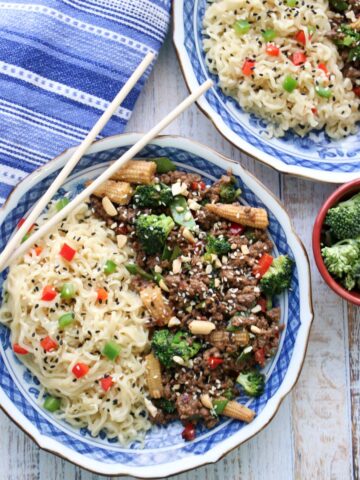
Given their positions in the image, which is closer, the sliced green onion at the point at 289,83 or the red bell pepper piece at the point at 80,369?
the red bell pepper piece at the point at 80,369

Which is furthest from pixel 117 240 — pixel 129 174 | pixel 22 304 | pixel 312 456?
pixel 312 456

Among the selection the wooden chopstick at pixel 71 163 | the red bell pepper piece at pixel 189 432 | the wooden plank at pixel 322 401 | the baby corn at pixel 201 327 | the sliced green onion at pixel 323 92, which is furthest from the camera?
the wooden plank at pixel 322 401

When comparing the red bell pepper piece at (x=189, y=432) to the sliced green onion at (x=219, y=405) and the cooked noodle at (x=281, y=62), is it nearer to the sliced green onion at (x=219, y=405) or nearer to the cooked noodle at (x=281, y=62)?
the sliced green onion at (x=219, y=405)

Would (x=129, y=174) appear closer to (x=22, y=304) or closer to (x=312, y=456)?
(x=22, y=304)

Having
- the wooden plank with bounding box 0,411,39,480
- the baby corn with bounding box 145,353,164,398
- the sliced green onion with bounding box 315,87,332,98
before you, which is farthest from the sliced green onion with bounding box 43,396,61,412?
the sliced green onion with bounding box 315,87,332,98

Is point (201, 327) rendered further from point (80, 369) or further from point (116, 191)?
point (116, 191)

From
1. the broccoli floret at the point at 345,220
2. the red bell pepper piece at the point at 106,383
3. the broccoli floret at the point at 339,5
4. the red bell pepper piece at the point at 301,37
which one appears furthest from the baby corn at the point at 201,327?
the broccoli floret at the point at 339,5

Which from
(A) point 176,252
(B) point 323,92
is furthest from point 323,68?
(A) point 176,252
